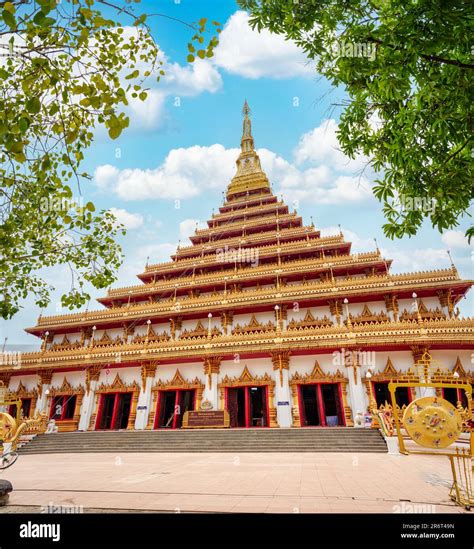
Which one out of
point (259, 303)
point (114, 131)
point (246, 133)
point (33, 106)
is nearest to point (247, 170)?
point (246, 133)

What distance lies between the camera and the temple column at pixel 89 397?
20578 mm

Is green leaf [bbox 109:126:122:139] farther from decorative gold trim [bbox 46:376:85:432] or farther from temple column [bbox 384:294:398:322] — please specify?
decorative gold trim [bbox 46:376:85:432]

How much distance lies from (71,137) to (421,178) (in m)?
5.72

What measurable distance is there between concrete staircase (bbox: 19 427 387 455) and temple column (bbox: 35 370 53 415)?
399 centimetres

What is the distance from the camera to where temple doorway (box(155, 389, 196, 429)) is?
19.5m

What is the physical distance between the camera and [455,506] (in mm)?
4801

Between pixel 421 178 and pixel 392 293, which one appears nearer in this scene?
pixel 421 178

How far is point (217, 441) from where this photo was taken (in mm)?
14883

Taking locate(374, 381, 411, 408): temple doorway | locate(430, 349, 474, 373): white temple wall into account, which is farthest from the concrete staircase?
locate(430, 349, 474, 373): white temple wall

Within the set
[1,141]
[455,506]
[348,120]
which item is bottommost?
[455,506]

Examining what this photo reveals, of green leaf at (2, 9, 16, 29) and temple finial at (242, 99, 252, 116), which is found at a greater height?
temple finial at (242, 99, 252, 116)

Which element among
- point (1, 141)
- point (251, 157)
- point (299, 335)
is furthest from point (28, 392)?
point (251, 157)
